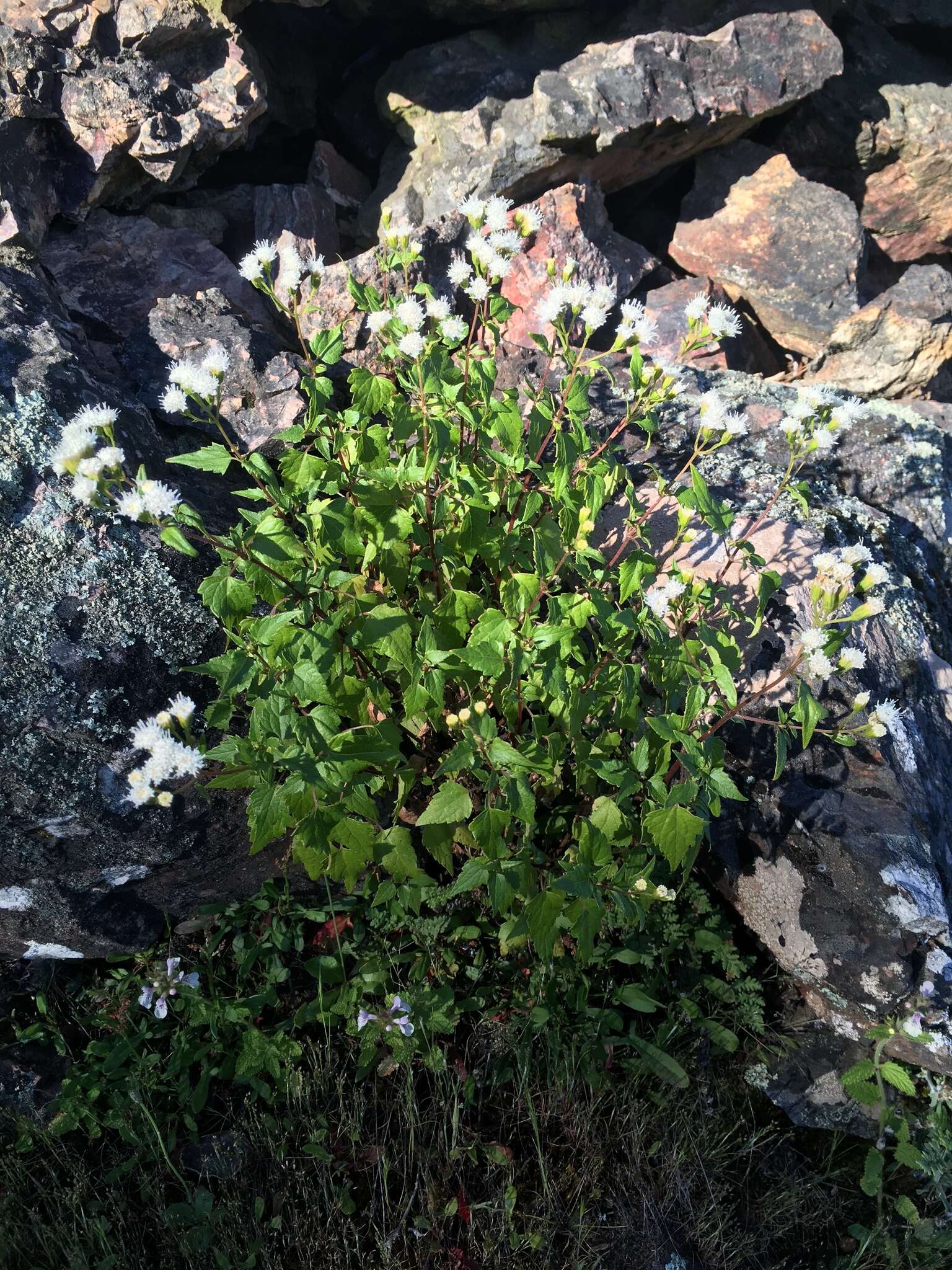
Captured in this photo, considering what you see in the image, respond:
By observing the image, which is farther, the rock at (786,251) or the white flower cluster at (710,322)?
the rock at (786,251)

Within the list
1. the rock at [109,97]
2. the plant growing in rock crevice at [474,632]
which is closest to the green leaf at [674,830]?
the plant growing in rock crevice at [474,632]

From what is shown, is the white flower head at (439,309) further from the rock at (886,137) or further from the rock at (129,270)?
the rock at (886,137)

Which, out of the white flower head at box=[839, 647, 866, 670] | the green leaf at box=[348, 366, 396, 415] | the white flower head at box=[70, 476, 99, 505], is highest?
the white flower head at box=[70, 476, 99, 505]

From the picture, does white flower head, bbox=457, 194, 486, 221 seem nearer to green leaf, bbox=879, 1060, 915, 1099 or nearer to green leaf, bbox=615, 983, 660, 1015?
green leaf, bbox=615, 983, 660, 1015

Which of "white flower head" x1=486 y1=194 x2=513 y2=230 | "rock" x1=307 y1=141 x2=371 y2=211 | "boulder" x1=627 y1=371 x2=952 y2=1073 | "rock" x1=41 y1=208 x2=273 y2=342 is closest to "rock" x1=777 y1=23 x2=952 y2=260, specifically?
"rock" x1=307 y1=141 x2=371 y2=211

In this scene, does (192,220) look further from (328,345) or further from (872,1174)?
(872,1174)
